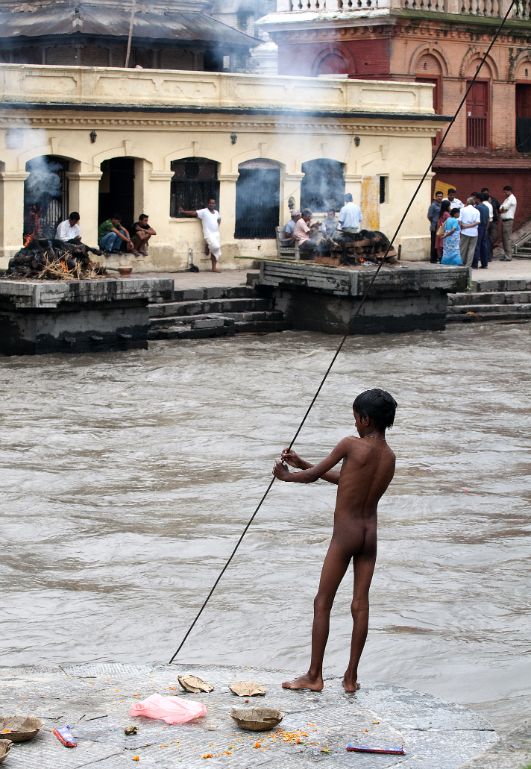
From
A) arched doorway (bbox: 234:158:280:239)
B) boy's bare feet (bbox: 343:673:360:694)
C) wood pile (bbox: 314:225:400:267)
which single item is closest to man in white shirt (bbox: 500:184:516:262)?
arched doorway (bbox: 234:158:280:239)

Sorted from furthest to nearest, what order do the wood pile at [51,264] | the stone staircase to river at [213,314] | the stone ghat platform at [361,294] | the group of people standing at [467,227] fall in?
1. the group of people standing at [467,227]
2. the stone ghat platform at [361,294]
3. the stone staircase to river at [213,314]
4. the wood pile at [51,264]

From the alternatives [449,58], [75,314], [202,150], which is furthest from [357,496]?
[449,58]

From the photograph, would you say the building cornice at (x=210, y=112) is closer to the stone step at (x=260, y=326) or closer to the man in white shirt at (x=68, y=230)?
the man in white shirt at (x=68, y=230)

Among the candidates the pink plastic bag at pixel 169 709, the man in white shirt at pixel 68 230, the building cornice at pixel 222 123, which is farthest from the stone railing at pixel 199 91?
the pink plastic bag at pixel 169 709

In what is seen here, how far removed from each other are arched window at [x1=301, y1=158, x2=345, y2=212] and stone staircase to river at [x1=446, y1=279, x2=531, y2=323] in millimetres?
4300

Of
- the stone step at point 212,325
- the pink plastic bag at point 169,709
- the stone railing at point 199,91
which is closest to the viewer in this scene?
the pink plastic bag at point 169,709

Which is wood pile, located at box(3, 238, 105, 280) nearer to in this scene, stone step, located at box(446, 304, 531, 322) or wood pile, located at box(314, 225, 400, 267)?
wood pile, located at box(314, 225, 400, 267)

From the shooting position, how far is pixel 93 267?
19406mm

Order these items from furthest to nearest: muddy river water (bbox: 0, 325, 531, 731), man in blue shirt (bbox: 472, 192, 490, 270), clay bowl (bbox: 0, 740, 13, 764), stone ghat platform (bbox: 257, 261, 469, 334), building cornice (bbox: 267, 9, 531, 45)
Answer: building cornice (bbox: 267, 9, 531, 45) → man in blue shirt (bbox: 472, 192, 490, 270) → stone ghat platform (bbox: 257, 261, 469, 334) → muddy river water (bbox: 0, 325, 531, 731) → clay bowl (bbox: 0, 740, 13, 764)

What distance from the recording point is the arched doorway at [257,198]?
2625 cm

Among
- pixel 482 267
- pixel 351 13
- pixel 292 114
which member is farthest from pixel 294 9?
pixel 482 267

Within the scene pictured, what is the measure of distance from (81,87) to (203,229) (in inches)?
124

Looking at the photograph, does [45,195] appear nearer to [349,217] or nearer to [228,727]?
[349,217]

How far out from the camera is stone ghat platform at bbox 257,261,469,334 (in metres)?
20.9
